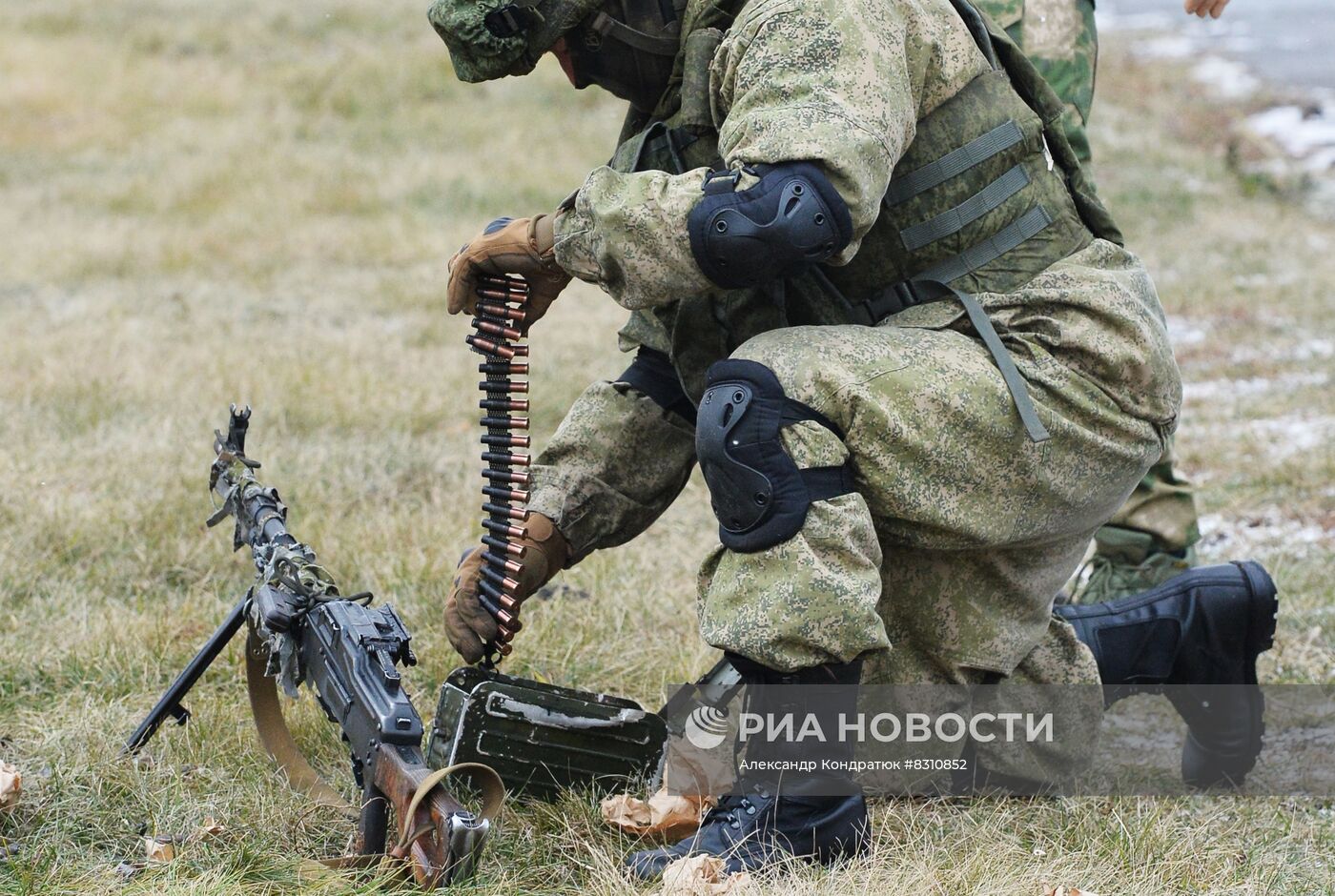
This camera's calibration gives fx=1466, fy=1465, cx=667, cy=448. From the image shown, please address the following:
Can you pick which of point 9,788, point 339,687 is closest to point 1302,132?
point 339,687

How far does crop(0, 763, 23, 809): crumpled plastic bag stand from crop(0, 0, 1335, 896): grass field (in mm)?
71

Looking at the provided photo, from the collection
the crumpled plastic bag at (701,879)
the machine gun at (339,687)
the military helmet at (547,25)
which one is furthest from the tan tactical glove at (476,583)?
the military helmet at (547,25)

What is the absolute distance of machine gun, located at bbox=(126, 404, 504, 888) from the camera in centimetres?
251

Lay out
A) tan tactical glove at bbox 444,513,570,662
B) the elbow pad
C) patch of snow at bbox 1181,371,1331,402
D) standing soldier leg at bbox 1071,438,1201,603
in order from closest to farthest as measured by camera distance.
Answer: the elbow pad
tan tactical glove at bbox 444,513,570,662
standing soldier leg at bbox 1071,438,1201,603
patch of snow at bbox 1181,371,1331,402

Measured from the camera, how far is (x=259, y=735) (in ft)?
11.2

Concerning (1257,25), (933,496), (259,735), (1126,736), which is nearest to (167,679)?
(259,735)

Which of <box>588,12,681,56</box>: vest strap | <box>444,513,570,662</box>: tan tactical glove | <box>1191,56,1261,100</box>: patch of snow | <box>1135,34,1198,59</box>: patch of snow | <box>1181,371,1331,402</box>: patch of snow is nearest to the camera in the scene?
<box>588,12,681,56</box>: vest strap

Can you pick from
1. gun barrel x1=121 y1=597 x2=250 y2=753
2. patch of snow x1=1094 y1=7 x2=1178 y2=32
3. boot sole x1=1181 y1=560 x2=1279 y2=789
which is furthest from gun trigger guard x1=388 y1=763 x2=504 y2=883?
patch of snow x1=1094 y1=7 x2=1178 y2=32

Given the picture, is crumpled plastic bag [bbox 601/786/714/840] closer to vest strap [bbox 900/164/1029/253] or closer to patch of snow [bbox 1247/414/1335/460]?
vest strap [bbox 900/164/1029/253]

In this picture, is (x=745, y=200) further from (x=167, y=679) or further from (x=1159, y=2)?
(x=1159, y=2)

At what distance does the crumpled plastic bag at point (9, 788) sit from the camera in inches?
118

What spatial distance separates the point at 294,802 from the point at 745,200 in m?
1.61

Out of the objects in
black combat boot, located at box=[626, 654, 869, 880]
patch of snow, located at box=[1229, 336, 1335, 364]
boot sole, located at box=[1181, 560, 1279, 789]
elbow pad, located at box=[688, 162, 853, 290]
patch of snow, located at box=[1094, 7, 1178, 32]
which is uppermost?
elbow pad, located at box=[688, 162, 853, 290]

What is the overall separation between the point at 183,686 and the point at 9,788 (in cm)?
45
